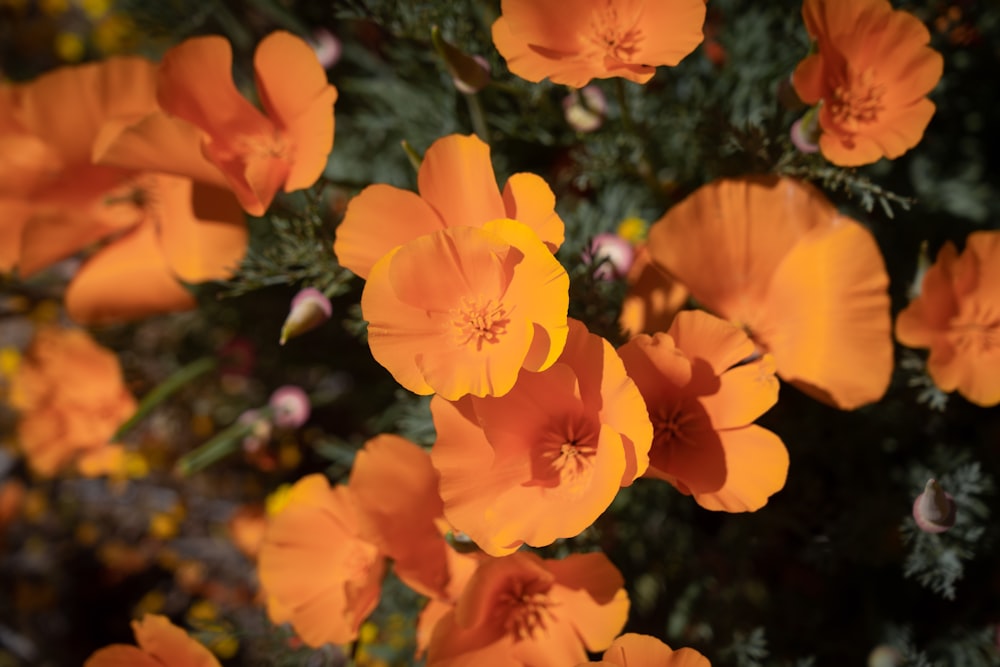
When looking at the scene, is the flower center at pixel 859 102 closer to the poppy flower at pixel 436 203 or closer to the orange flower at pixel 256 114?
the poppy flower at pixel 436 203

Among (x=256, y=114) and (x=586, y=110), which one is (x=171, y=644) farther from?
(x=586, y=110)

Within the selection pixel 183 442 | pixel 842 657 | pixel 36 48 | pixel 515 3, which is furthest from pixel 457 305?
pixel 36 48

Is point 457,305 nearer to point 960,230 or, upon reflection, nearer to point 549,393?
point 549,393

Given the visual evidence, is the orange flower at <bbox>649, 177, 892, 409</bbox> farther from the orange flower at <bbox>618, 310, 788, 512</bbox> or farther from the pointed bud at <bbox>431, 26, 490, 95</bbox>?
the pointed bud at <bbox>431, 26, 490, 95</bbox>

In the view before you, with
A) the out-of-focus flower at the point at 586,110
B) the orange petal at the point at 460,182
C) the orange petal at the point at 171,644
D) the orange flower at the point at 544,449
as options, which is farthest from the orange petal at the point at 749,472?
the orange petal at the point at 171,644

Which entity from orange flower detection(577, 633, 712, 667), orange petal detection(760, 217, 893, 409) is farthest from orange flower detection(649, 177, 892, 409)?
orange flower detection(577, 633, 712, 667)

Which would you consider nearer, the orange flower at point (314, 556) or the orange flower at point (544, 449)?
the orange flower at point (544, 449)
